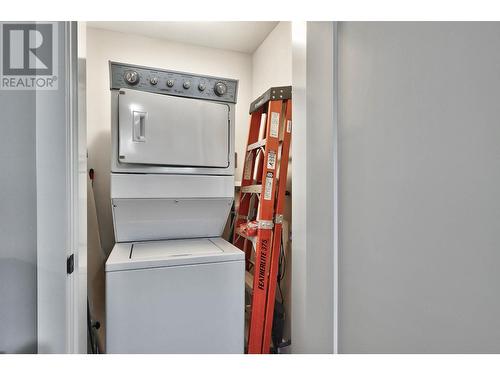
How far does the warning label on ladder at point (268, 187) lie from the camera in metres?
1.80

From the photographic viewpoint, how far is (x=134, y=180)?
Answer: 164 centimetres

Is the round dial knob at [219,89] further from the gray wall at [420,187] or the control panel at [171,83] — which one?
the gray wall at [420,187]

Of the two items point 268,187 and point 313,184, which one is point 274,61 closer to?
point 268,187

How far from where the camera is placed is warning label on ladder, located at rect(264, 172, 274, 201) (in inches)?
71.1

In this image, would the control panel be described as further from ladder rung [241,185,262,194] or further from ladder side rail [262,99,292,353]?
ladder rung [241,185,262,194]

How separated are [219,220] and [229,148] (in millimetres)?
560

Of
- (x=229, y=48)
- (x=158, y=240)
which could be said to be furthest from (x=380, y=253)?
(x=229, y=48)

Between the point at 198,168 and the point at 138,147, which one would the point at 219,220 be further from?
the point at 138,147

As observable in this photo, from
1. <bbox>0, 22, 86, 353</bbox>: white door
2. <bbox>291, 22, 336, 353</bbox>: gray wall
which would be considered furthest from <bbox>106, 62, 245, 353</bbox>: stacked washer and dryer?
<bbox>0, 22, 86, 353</bbox>: white door

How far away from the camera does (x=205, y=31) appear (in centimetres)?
223

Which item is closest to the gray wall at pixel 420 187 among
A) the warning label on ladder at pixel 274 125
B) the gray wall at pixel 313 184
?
the gray wall at pixel 313 184

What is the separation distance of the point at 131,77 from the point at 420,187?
168 cm

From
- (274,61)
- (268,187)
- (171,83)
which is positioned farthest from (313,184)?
(274,61)
